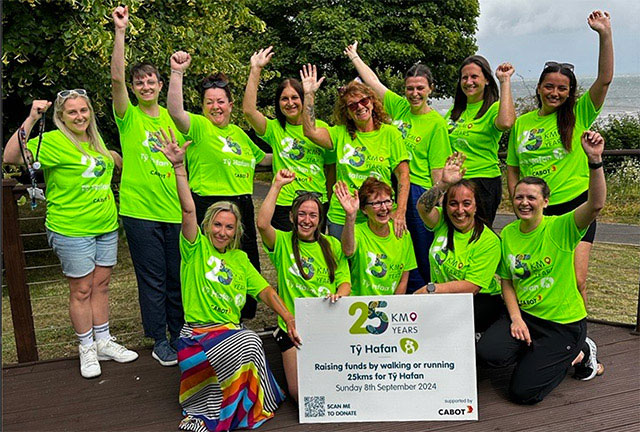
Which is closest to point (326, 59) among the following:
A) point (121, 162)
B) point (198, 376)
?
point (121, 162)

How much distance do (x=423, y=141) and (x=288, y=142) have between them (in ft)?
2.73

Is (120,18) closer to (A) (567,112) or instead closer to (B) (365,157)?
(B) (365,157)

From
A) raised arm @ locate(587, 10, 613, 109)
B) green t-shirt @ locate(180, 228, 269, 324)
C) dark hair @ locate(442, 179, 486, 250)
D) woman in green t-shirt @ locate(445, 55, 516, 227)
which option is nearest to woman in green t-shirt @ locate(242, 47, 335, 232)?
green t-shirt @ locate(180, 228, 269, 324)

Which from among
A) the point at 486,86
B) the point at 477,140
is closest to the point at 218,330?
the point at 477,140

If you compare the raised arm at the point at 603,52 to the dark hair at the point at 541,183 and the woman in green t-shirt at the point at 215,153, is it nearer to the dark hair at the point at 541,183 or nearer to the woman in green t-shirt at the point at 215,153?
the dark hair at the point at 541,183

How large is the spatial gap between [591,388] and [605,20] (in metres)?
1.97

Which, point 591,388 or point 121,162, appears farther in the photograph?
point 121,162

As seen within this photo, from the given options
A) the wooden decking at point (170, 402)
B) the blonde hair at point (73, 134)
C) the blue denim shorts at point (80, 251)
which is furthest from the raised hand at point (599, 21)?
the blue denim shorts at point (80, 251)

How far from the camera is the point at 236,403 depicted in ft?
9.84

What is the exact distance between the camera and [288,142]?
3703 millimetres

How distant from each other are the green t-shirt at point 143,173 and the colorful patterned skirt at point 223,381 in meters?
0.89

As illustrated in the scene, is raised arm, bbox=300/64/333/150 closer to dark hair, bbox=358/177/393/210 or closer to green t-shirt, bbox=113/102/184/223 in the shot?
dark hair, bbox=358/177/393/210

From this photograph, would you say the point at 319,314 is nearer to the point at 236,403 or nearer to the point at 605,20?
the point at 236,403

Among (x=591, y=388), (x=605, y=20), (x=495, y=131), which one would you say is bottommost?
(x=591, y=388)
